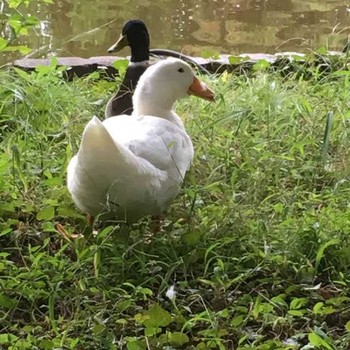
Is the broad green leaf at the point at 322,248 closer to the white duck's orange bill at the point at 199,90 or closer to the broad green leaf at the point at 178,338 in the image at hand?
the broad green leaf at the point at 178,338

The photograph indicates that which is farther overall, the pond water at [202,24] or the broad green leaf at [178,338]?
the pond water at [202,24]

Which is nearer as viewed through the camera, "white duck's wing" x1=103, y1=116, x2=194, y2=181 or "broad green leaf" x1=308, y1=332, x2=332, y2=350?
"broad green leaf" x1=308, y1=332, x2=332, y2=350

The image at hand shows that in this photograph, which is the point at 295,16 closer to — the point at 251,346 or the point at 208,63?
the point at 208,63

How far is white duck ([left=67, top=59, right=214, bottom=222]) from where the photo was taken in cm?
218

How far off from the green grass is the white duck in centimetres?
11

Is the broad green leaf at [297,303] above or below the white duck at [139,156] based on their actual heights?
below

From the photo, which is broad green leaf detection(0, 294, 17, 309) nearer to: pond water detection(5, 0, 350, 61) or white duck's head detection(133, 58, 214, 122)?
white duck's head detection(133, 58, 214, 122)

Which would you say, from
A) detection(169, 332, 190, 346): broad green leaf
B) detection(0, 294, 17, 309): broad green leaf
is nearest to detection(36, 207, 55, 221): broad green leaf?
detection(0, 294, 17, 309): broad green leaf

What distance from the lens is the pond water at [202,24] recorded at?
5105 millimetres

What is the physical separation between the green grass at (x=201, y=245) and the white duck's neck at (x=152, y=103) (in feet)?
0.79

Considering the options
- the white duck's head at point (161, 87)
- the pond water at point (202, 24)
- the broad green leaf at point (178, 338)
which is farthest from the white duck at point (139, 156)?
the pond water at point (202, 24)

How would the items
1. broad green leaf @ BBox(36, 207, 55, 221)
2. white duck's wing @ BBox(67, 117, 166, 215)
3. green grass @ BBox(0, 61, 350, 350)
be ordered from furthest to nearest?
broad green leaf @ BBox(36, 207, 55, 221) < white duck's wing @ BBox(67, 117, 166, 215) < green grass @ BBox(0, 61, 350, 350)

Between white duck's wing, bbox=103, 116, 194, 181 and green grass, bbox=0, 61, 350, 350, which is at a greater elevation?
white duck's wing, bbox=103, 116, 194, 181

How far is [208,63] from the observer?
4242 mm
